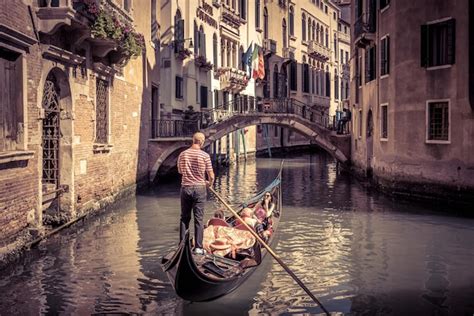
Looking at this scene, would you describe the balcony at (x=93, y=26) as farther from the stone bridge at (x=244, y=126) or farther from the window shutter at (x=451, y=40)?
the window shutter at (x=451, y=40)

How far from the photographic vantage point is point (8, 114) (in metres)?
8.38

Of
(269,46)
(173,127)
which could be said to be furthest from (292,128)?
(269,46)

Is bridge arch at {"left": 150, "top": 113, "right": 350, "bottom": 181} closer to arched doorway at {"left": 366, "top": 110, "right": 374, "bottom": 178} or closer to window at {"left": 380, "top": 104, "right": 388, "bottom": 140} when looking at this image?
arched doorway at {"left": 366, "top": 110, "right": 374, "bottom": 178}

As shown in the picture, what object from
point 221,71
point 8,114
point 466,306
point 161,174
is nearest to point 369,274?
point 466,306

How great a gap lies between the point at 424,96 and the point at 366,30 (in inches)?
181

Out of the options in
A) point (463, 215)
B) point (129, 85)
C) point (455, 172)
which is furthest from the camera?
point (129, 85)

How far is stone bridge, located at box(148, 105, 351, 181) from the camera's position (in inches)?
757

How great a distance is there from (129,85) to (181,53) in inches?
193

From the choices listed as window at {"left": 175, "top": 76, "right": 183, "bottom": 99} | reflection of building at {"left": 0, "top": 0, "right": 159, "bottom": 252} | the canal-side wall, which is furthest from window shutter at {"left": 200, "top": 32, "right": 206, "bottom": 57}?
the canal-side wall

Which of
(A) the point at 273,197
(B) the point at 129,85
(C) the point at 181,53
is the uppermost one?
(C) the point at 181,53

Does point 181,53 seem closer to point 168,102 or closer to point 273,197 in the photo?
point 168,102

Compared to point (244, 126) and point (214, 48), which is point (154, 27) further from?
A: point (214, 48)

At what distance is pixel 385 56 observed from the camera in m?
17.2

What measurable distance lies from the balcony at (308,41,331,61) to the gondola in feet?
109
